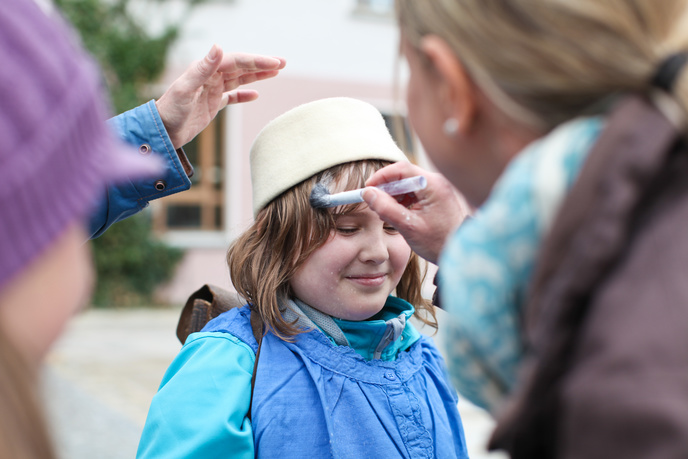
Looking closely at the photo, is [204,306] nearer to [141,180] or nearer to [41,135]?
[141,180]

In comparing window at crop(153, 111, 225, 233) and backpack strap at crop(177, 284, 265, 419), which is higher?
backpack strap at crop(177, 284, 265, 419)

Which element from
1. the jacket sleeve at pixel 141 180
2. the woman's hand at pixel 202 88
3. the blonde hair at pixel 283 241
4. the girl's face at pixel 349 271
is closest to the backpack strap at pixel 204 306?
the blonde hair at pixel 283 241

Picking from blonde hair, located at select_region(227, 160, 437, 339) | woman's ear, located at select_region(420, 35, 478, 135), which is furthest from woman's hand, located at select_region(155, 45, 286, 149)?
woman's ear, located at select_region(420, 35, 478, 135)

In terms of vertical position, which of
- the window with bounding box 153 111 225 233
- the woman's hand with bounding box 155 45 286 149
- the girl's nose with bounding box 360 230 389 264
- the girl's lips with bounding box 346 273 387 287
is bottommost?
the window with bounding box 153 111 225 233

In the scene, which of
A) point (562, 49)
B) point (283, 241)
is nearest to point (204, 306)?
point (283, 241)

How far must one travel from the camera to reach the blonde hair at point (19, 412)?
1.86 ft

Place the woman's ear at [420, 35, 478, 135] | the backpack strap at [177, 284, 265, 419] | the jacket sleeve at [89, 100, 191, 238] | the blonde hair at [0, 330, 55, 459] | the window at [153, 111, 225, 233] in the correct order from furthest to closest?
the window at [153, 111, 225, 233] → the backpack strap at [177, 284, 265, 419] → the jacket sleeve at [89, 100, 191, 238] → the woman's ear at [420, 35, 478, 135] → the blonde hair at [0, 330, 55, 459]

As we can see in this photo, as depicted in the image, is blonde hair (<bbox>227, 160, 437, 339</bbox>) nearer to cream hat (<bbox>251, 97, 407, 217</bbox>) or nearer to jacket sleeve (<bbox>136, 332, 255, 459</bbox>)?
cream hat (<bbox>251, 97, 407, 217</bbox>)

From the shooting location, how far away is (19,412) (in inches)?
22.7

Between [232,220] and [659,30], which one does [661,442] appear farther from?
[232,220]

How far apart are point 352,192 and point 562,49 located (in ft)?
2.66

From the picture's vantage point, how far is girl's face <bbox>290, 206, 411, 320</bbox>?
1648 millimetres

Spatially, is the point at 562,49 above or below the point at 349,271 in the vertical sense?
above

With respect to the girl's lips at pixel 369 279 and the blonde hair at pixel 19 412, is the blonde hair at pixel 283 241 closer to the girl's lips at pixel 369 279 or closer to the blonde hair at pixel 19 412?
the girl's lips at pixel 369 279
